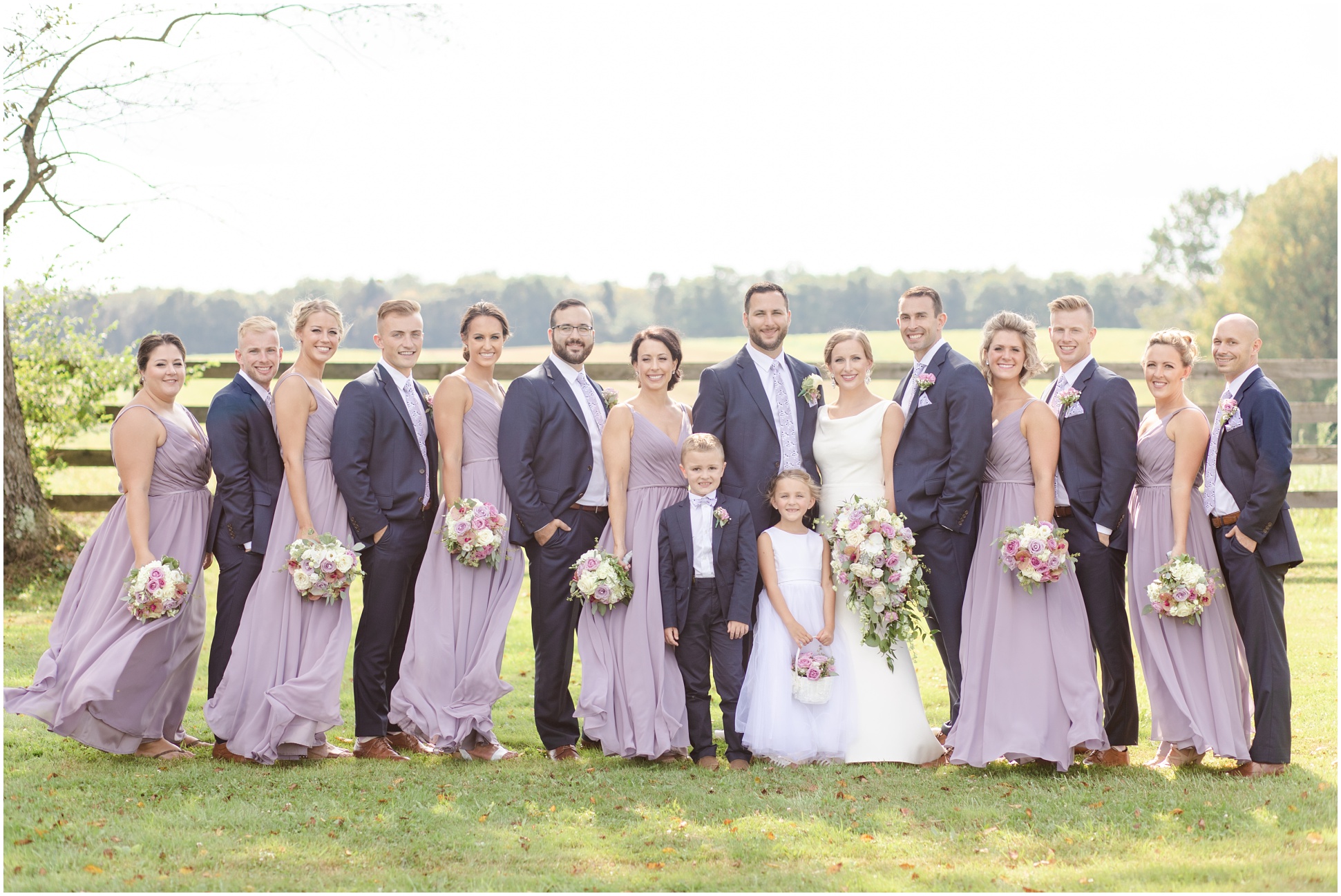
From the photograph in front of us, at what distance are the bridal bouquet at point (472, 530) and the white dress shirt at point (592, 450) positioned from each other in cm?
53

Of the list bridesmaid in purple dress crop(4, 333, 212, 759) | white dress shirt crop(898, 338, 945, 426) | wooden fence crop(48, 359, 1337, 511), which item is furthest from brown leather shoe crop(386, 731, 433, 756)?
wooden fence crop(48, 359, 1337, 511)

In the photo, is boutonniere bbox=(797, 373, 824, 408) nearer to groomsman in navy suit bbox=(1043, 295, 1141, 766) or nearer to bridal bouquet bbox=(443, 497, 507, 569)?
groomsman in navy suit bbox=(1043, 295, 1141, 766)

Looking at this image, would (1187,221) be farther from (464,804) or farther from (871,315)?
(464,804)

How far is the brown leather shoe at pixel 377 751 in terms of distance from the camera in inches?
259

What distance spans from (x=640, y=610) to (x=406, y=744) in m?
1.66

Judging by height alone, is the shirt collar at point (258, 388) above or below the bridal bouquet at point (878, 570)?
above

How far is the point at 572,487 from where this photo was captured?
21.8ft

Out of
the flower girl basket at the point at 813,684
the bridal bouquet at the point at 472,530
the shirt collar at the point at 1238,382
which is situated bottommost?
the flower girl basket at the point at 813,684

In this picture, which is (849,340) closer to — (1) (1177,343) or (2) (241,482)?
(1) (1177,343)

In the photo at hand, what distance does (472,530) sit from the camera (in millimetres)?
6391

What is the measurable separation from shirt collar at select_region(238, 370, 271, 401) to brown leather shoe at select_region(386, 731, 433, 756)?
2111 millimetres

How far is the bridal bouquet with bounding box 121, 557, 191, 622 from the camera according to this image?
627cm

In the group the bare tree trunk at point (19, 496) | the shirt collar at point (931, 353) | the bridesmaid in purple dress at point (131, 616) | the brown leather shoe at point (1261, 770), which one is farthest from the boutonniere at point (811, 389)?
the bare tree trunk at point (19, 496)

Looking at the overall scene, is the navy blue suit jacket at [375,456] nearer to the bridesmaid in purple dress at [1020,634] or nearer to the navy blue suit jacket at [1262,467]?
the bridesmaid in purple dress at [1020,634]
